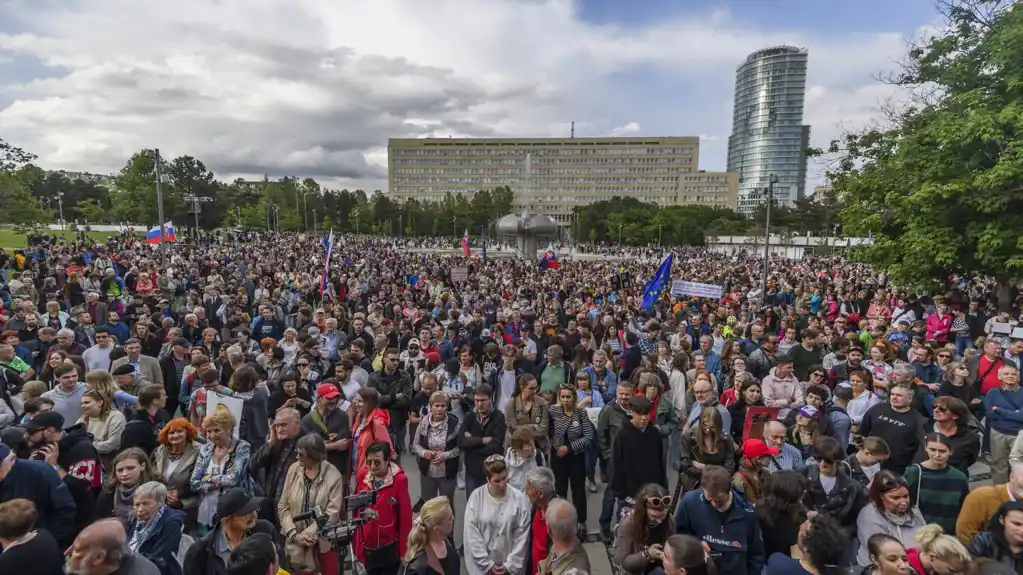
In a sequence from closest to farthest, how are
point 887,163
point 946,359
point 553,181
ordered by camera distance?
1. point 946,359
2. point 887,163
3. point 553,181

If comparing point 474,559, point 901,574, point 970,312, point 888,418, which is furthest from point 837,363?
point 970,312

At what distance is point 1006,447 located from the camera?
18.3ft

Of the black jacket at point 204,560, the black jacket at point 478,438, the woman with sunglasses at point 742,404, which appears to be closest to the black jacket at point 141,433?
the black jacket at point 204,560

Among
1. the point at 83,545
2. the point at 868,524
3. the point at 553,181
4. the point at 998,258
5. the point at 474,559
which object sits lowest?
the point at 474,559

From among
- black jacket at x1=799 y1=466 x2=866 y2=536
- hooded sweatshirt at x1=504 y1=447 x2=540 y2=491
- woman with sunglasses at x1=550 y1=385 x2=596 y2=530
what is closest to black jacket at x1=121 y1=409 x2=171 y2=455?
hooded sweatshirt at x1=504 y1=447 x2=540 y2=491

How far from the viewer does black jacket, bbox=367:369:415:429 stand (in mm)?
6223

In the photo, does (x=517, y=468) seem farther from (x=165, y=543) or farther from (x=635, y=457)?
(x=165, y=543)

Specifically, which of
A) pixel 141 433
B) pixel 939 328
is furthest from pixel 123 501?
pixel 939 328

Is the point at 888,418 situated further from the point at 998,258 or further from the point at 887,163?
the point at 887,163

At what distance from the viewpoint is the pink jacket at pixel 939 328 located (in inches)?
395

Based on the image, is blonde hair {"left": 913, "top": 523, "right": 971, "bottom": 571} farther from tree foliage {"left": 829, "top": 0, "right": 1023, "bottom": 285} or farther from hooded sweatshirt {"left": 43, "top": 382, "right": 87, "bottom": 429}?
tree foliage {"left": 829, "top": 0, "right": 1023, "bottom": 285}

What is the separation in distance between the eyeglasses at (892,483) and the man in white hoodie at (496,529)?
7.59ft

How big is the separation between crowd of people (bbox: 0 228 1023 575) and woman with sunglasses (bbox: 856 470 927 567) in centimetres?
2

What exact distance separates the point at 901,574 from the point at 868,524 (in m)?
0.92
